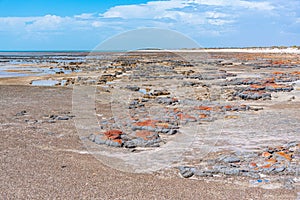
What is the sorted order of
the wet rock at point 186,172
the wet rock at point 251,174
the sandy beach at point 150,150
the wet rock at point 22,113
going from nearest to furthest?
1. the sandy beach at point 150,150
2. the wet rock at point 251,174
3. the wet rock at point 186,172
4. the wet rock at point 22,113

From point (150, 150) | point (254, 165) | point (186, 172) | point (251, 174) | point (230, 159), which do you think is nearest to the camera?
point (251, 174)

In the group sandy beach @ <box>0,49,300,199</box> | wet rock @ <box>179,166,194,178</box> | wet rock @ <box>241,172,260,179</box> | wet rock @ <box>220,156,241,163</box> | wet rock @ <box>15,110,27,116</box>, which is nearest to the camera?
sandy beach @ <box>0,49,300,199</box>

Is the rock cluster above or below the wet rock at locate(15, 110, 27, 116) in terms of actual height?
above

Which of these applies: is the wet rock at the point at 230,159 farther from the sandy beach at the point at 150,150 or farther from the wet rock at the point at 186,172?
the wet rock at the point at 186,172

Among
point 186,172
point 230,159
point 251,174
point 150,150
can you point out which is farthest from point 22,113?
point 251,174

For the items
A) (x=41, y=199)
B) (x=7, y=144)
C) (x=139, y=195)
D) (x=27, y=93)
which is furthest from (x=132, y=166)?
(x=27, y=93)

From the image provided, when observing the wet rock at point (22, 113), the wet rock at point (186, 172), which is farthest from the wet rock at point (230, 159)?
the wet rock at point (22, 113)

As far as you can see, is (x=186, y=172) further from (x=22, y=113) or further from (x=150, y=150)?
(x=22, y=113)

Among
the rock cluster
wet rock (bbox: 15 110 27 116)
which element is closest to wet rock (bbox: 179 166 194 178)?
the rock cluster

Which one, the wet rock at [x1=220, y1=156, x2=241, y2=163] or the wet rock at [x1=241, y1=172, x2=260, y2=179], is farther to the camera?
the wet rock at [x1=220, y1=156, x2=241, y2=163]

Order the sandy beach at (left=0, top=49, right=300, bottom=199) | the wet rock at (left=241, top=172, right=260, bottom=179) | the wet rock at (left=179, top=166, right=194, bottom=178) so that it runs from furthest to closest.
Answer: the wet rock at (left=179, top=166, right=194, bottom=178) < the wet rock at (left=241, top=172, right=260, bottom=179) < the sandy beach at (left=0, top=49, right=300, bottom=199)

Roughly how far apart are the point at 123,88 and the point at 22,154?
750 inches

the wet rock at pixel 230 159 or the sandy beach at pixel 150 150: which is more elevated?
the wet rock at pixel 230 159

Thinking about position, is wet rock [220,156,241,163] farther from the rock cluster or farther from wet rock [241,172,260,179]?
wet rock [241,172,260,179]
